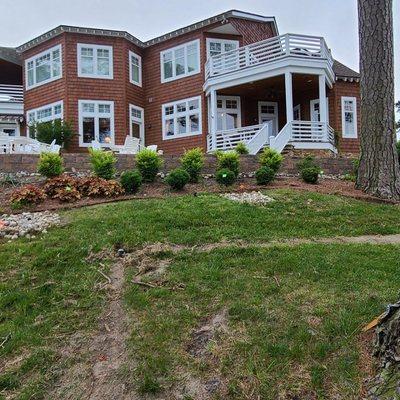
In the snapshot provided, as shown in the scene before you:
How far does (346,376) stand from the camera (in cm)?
325

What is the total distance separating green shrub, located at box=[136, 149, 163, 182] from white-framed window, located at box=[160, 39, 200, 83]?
10281 mm

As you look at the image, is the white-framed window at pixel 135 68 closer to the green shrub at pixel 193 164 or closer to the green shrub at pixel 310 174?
the green shrub at pixel 193 164

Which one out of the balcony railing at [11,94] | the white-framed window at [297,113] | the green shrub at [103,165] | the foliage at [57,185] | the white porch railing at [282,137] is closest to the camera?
the foliage at [57,185]

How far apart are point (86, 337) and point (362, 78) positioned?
28.1ft

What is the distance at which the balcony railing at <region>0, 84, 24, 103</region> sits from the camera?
21167mm

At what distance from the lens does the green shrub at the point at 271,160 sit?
11023 mm

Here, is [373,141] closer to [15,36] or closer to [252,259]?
[252,259]

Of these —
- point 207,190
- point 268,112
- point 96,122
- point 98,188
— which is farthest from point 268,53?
point 98,188

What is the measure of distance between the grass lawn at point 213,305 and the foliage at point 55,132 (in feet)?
38.6

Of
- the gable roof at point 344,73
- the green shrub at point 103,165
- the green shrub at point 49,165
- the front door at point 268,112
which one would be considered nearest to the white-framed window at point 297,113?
the front door at point 268,112

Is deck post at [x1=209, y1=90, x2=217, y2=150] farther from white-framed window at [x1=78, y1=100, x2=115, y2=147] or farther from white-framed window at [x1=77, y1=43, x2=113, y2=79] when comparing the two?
white-framed window at [x1=77, y1=43, x2=113, y2=79]

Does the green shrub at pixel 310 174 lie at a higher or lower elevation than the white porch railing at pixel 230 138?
lower

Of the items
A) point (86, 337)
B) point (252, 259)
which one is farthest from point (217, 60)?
point (86, 337)

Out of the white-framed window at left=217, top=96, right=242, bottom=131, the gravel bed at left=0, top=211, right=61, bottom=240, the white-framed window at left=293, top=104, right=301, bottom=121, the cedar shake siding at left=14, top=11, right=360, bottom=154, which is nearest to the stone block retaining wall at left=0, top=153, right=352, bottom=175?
the gravel bed at left=0, top=211, right=61, bottom=240
